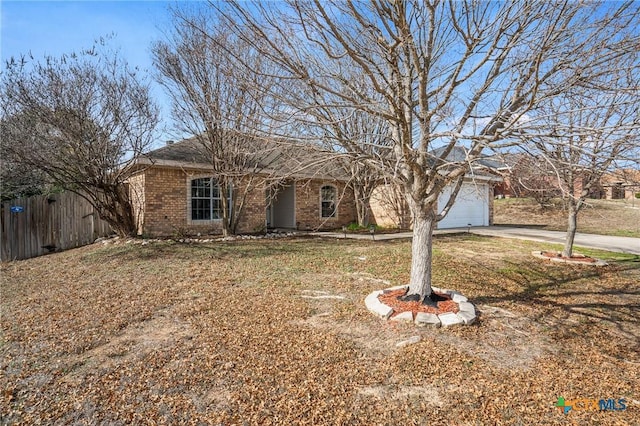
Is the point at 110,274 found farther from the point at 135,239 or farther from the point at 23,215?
the point at 23,215

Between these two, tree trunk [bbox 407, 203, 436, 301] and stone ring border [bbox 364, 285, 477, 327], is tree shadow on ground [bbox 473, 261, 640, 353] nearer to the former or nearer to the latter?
stone ring border [bbox 364, 285, 477, 327]

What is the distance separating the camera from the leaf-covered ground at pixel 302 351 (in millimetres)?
A: 2445

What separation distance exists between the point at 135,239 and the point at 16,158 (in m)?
3.51

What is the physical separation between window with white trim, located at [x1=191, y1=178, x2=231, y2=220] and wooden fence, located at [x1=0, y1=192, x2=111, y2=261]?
3.02m

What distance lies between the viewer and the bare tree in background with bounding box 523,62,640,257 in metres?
2.82

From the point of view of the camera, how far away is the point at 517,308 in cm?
466

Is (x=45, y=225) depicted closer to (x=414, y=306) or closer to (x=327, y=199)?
(x=327, y=199)

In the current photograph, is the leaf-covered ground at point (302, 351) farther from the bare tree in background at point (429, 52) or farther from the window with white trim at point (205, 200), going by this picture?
Answer: the window with white trim at point (205, 200)

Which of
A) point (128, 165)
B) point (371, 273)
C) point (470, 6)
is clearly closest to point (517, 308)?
point (371, 273)

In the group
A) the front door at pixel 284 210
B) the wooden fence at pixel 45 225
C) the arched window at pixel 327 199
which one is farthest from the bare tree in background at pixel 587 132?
the wooden fence at pixel 45 225

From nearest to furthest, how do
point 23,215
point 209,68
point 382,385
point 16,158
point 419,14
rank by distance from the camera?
point 382,385 < point 419,14 < point 16,158 < point 209,68 < point 23,215


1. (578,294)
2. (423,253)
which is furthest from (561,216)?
(423,253)

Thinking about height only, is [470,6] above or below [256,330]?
above

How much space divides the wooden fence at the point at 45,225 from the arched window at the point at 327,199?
8472 mm
